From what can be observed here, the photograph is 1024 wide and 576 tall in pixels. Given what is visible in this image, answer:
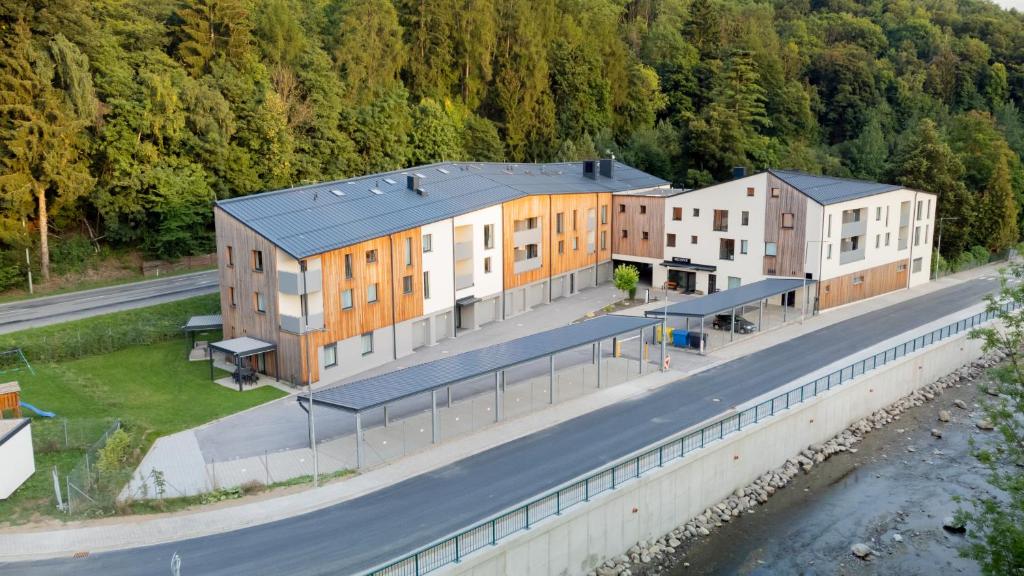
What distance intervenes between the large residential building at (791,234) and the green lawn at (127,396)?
33.7 metres

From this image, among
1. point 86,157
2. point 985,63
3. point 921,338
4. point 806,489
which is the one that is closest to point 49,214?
point 86,157

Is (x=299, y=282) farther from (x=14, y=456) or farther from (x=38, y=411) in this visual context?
(x=14, y=456)

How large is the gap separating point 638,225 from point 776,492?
108ft

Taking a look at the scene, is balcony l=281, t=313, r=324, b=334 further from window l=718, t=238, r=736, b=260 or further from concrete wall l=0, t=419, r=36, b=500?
window l=718, t=238, r=736, b=260

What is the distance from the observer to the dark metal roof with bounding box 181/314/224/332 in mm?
46031

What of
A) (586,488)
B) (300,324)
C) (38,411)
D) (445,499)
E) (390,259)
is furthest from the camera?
(390,259)

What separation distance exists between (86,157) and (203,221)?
895 cm

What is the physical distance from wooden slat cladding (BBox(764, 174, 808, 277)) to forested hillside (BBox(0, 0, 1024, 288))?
2243 centimetres

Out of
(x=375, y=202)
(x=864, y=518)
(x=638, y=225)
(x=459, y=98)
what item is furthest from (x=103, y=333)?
(x=459, y=98)

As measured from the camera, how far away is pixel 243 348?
40719 mm

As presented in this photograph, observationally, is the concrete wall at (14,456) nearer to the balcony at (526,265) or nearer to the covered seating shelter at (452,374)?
the covered seating shelter at (452,374)

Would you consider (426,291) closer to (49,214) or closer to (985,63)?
(49,214)

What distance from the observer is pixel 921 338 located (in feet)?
156

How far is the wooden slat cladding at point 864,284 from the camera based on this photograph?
56.3 meters
